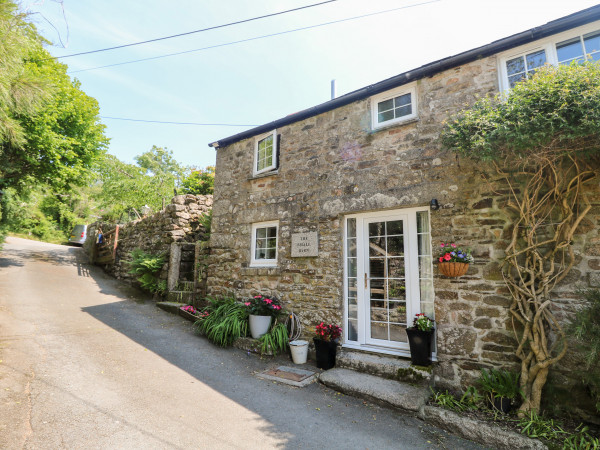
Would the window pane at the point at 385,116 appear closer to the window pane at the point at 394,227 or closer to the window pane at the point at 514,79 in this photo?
the window pane at the point at 514,79

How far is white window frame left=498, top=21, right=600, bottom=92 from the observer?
3951 millimetres

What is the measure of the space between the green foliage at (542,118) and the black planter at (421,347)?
8.28ft

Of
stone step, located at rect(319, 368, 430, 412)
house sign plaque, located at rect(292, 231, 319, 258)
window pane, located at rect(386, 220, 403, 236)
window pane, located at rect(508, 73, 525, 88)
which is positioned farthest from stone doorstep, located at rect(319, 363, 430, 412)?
window pane, located at rect(508, 73, 525, 88)

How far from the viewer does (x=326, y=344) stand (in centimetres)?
499

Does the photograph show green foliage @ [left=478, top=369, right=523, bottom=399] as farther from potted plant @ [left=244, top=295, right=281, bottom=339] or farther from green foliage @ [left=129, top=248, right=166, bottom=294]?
green foliage @ [left=129, top=248, right=166, bottom=294]

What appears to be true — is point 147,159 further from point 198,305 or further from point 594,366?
point 594,366

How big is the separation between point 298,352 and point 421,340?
2.10 m

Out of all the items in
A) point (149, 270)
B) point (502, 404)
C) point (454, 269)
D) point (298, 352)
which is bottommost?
point (502, 404)

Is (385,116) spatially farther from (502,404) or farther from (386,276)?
(502,404)

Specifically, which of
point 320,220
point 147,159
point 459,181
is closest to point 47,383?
point 320,220

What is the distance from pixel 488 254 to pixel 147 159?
2710 cm

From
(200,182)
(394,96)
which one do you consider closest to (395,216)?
(394,96)

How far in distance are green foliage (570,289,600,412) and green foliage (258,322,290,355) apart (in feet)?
13.7

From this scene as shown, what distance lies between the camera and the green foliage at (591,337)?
2.98 meters
